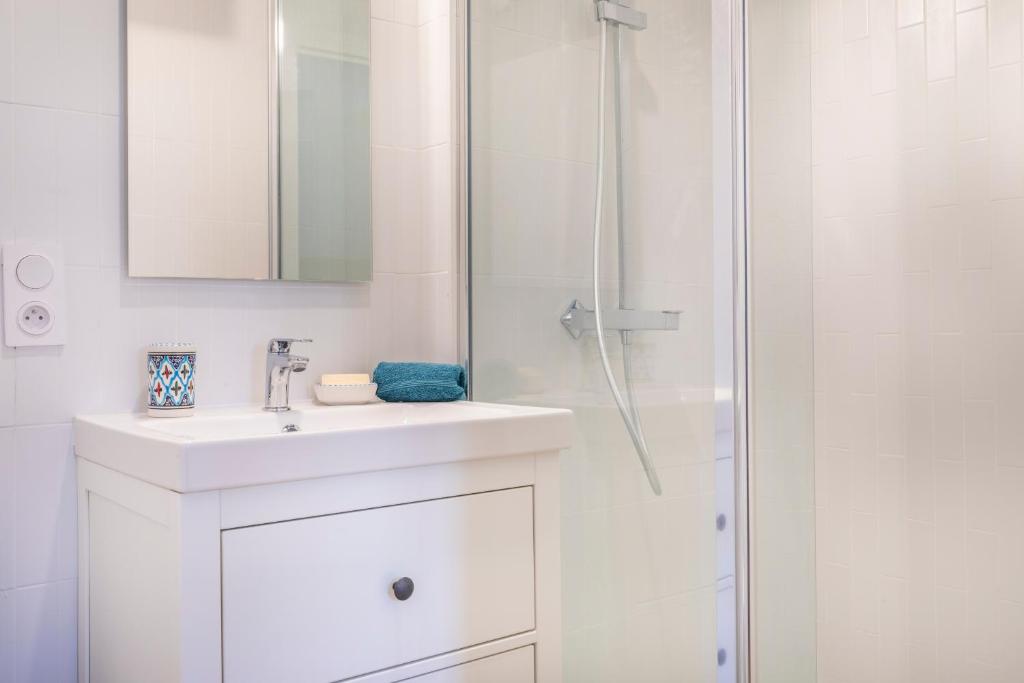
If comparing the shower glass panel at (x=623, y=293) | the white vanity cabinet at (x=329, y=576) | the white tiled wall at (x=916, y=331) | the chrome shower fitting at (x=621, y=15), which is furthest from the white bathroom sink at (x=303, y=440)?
the chrome shower fitting at (x=621, y=15)

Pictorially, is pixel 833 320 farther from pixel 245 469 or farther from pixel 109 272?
pixel 109 272

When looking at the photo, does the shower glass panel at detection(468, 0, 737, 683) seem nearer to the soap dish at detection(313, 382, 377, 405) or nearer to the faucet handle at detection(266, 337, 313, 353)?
the soap dish at detection(313, 382, 377, 405)

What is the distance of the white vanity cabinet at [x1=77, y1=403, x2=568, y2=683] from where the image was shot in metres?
1.10

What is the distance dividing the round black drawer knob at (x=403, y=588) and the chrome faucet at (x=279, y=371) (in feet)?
1.48

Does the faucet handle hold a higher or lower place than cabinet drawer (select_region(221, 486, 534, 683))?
higher

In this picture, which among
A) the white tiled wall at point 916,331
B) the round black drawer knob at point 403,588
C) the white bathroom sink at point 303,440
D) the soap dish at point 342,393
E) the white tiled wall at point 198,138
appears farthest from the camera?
the soap dish at point 342,393

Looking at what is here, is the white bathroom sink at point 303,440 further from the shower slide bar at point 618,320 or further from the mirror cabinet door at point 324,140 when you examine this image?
the mirror cabinet door at point 324,140

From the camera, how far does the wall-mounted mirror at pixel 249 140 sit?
1.51m

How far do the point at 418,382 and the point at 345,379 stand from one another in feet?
0.47

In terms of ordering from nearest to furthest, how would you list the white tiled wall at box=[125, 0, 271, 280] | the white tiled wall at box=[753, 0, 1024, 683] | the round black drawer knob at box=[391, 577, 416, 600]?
the white tiled wall at box=[753, 0, 1024, 683] → the round black drawer knob at box=[391, 577, 416, 600] → the white tiled wall at box=[125, 0, 271, 280]

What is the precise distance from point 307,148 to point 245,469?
31.3 inches

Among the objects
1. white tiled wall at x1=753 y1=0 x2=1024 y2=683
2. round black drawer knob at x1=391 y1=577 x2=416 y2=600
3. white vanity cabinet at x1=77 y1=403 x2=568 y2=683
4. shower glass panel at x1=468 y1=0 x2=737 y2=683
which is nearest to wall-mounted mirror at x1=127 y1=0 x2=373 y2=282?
shower glass panel at x1=468 y1=0 x2=737 y2=683

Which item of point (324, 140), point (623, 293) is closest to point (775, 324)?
point (623, 293)

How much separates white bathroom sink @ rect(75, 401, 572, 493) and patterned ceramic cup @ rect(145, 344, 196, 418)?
0.03m
